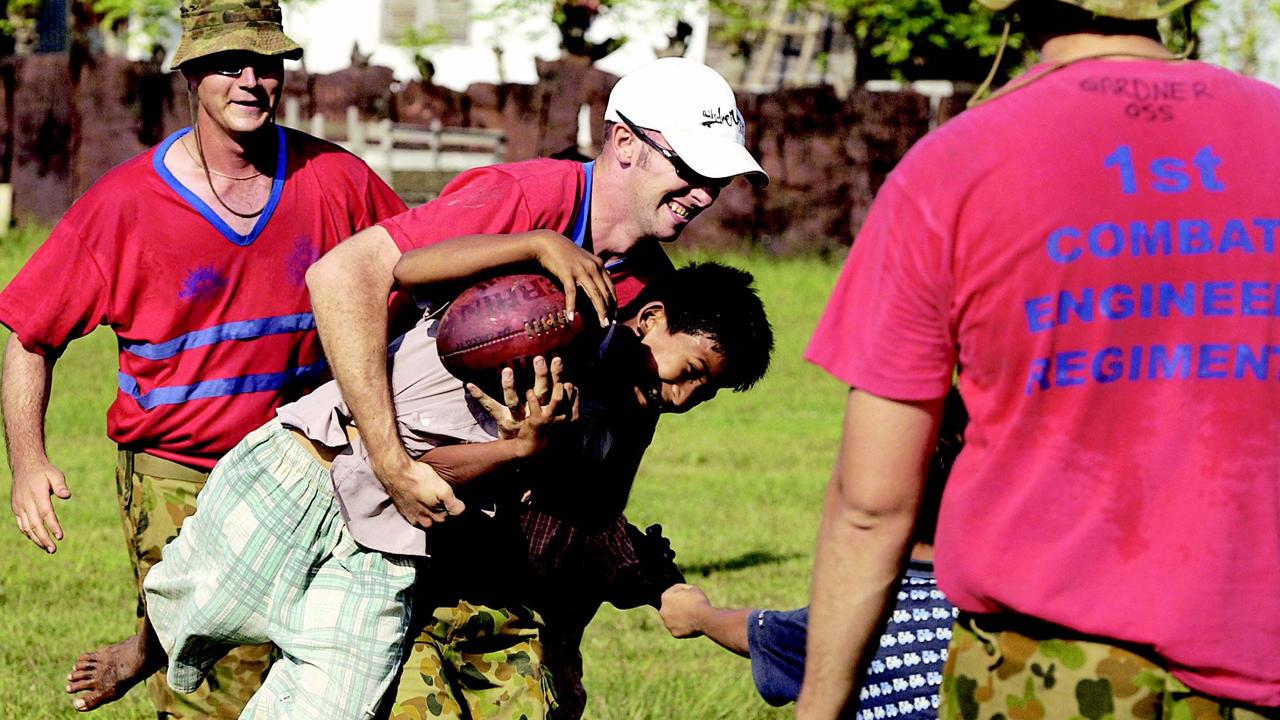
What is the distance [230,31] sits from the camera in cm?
541

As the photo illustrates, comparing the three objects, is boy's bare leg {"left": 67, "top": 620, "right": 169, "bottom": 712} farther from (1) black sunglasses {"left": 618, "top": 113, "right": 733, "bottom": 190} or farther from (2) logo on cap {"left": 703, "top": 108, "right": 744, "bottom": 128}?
(2) logo on cap {"left": 703, "top": 108, "right": 744, "bottom": 128}

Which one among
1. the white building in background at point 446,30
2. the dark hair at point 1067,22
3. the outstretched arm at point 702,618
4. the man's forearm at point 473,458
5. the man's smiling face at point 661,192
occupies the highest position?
the dark hair at point 1067,22

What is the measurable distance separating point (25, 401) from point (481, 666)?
5.66 ft

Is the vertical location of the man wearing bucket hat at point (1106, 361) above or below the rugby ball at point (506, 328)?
above

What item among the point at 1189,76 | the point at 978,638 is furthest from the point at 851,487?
the point at 1189,76

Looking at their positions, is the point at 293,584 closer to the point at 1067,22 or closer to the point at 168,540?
the point at 168,540

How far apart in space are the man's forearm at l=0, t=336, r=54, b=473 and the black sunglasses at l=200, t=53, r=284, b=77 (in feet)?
3.31

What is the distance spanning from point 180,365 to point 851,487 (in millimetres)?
2844

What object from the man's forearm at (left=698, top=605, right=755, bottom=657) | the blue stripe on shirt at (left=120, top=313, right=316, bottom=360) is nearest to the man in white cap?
the man's forearm at (left=698, top=605, right=755, bottom=657)

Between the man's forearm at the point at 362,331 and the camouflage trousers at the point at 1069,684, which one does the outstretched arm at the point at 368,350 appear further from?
the camouflage trousers at the point at 1069,684

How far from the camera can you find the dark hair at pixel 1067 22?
9.66 feet

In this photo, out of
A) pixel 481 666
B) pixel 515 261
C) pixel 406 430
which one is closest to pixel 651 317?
pixel 515 261

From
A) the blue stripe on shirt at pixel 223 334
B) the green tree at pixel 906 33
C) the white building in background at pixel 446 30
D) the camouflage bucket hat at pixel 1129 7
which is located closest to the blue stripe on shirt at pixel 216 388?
the blue stripe on shirt at pixel 223 334

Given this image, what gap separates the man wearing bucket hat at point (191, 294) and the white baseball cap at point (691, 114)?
1.31 metres
